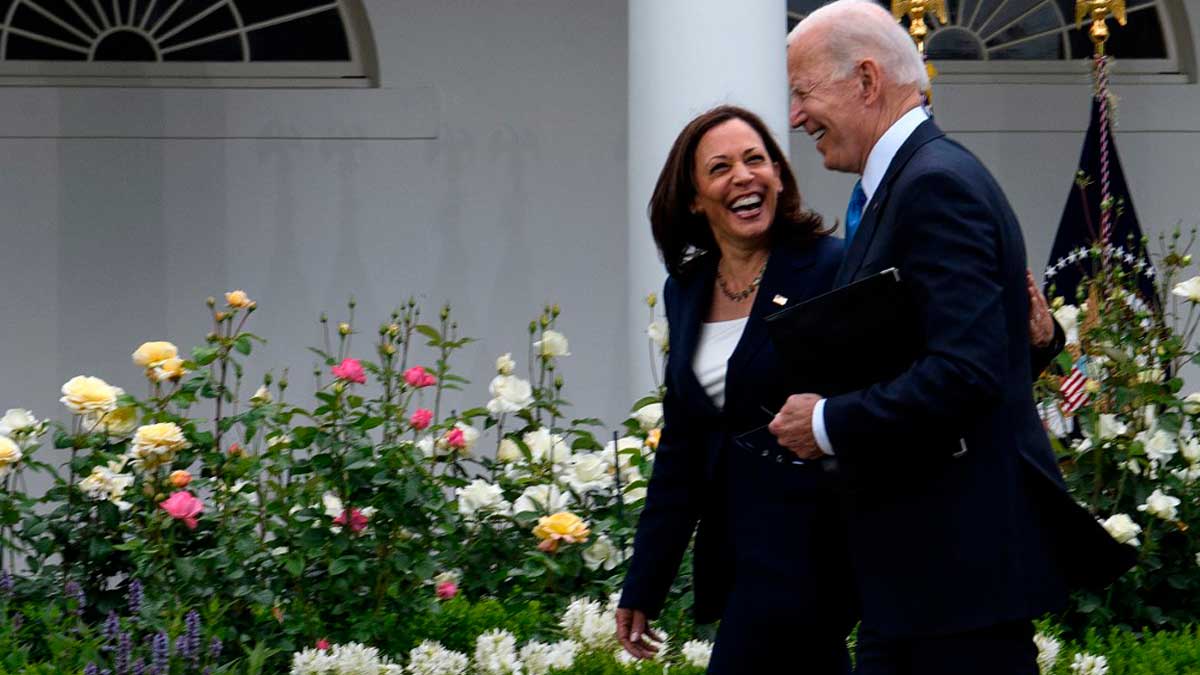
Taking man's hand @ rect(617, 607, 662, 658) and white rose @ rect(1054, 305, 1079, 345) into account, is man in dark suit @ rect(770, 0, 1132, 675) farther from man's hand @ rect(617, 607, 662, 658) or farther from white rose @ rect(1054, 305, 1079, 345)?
white rose @ rect(1054, 305, 1079, 345)

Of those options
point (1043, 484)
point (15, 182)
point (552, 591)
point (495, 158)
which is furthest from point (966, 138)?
point (1043, 484)

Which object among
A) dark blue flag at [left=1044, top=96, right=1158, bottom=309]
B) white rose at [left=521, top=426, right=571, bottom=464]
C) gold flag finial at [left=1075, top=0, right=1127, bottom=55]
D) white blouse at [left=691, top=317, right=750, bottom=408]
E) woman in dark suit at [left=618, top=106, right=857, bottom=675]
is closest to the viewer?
woman in dark suit at [left=618, top=106, right=857, bottom=675]

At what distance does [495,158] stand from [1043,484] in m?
6.60

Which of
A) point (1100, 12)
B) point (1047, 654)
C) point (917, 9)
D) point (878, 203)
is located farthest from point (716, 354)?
point (1100, 12)

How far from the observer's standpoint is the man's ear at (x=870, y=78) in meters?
2.46

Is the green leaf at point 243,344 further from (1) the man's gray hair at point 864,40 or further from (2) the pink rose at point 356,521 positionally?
(1) the man's gray hair at point 864,40

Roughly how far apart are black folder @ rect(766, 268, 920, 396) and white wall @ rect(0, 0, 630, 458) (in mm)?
6360

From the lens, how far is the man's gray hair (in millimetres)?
2449

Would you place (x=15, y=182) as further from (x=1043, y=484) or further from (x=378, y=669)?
(x=1043, y=484)

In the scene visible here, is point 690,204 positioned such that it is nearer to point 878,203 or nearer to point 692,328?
point 692,328

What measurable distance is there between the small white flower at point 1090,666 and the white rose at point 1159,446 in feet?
2.68

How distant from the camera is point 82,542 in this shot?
13.5 ft

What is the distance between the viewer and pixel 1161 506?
4.25 metres

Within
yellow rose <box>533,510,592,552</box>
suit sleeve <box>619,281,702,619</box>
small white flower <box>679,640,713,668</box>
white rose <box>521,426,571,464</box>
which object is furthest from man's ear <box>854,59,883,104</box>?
white rose <box>521,426,571,464</box>
